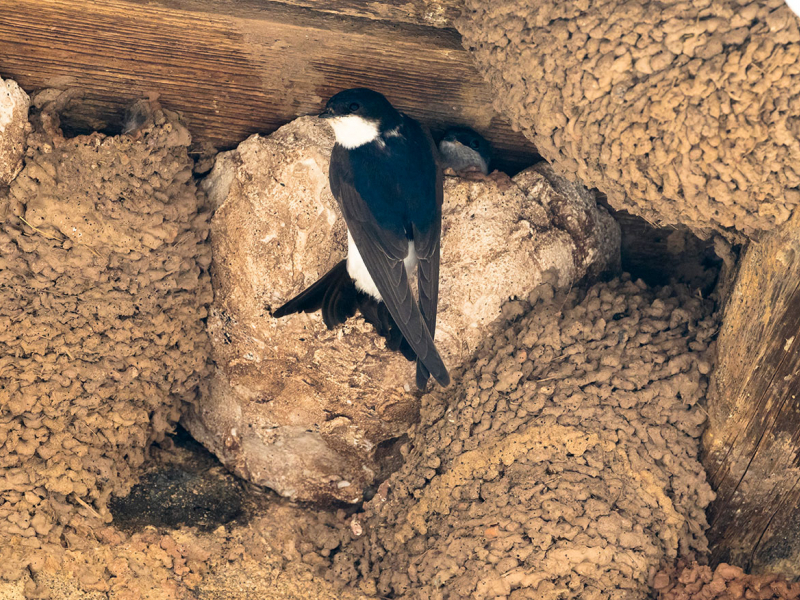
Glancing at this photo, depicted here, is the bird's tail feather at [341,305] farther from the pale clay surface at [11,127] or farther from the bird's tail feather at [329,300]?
the pale clay surface at [11,127]

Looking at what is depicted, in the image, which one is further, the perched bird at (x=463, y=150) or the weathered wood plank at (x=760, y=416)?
the perched bird at (x=463, y=150)

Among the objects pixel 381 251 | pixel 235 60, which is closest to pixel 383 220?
pixel 381 251

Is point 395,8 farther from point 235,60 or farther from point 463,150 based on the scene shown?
point 463,150

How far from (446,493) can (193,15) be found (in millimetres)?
1527

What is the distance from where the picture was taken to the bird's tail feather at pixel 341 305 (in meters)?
2.78

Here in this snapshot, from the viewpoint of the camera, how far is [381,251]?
2.69 m

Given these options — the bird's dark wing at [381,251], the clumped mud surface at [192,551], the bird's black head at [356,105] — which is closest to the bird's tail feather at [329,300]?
the bird's dark wing at [381,251]

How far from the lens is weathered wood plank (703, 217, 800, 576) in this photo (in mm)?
2213

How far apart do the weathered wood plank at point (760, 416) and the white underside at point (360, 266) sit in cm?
94

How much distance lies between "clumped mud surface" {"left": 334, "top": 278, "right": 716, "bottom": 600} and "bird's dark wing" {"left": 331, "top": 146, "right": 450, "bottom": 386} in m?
0.36

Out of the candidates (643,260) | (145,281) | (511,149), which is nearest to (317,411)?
(145,281)

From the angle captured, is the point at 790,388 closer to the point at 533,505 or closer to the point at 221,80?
the point at 533,505

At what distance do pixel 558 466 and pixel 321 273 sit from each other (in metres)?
0.93

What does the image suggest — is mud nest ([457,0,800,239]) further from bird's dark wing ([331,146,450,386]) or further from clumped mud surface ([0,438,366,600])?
clumped mud surface ([0,438,366,600])
